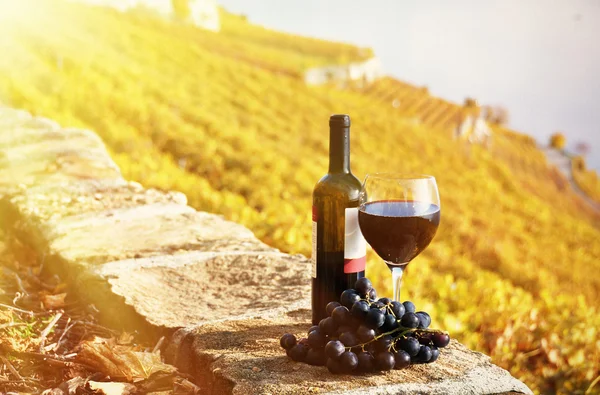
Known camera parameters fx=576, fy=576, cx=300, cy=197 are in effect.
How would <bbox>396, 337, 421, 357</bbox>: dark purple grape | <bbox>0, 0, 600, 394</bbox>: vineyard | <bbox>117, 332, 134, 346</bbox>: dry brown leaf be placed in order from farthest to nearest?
1. <bbox>0, 0, 600, 394</bbox>: vineyard
2. <bbox>117, 332, 134, 346</bbox>: dry brown leaf
3. <bbox>396, 337, 421, 357</bbox>: dark purple grape

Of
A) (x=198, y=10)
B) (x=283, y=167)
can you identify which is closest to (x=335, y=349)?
(x=283, y=167)

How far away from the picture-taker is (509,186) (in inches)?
922

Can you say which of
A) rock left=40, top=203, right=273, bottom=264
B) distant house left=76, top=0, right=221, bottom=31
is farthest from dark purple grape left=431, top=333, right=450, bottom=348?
distant house left=76, top=0, right=221, bottom=31

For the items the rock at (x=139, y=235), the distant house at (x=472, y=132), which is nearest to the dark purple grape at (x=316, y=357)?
the rock at (x=139, y=235)

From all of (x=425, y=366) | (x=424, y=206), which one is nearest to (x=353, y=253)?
(x=424, y=206)

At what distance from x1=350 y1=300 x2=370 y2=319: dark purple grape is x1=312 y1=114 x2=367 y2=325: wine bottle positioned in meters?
0.28

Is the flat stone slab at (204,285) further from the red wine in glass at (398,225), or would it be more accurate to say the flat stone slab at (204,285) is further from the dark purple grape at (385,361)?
the dark purple grape at (385,361)

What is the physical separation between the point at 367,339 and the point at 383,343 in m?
0.05

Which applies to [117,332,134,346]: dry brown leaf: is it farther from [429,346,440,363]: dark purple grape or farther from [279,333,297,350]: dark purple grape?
[429,346,440,363]: dark purple grape

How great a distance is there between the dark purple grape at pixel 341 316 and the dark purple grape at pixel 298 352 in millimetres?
121

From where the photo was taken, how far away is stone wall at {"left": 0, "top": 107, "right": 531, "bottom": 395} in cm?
159

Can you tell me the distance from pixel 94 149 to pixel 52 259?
1764 mm

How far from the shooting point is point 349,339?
1594 millimetres

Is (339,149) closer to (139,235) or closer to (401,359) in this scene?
(401,359)
